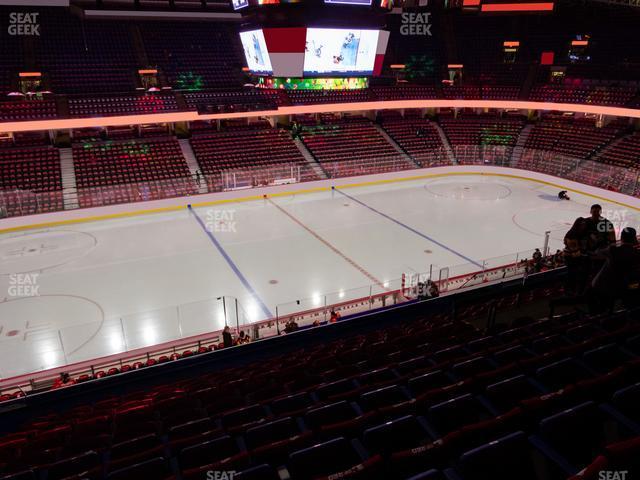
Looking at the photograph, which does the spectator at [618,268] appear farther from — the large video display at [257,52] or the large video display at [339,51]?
the large video display at [257,52]

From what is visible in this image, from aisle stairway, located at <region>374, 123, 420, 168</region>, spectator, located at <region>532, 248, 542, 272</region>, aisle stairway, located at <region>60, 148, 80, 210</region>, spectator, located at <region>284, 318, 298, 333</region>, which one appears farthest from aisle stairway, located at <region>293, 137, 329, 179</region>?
spectator, located at <region>284, 318, 298, 333</region>

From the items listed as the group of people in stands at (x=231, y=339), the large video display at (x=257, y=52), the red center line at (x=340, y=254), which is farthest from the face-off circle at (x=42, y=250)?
the large video display at (x=257, y=52)

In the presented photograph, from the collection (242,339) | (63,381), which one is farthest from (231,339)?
(63,381)

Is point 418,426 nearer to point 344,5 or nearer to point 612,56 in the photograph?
point 344,5

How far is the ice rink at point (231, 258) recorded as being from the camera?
1000 cm

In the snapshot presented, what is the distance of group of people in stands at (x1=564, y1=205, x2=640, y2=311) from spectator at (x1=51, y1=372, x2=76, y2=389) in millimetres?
8570

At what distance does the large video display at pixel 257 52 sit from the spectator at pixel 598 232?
20.6 ft

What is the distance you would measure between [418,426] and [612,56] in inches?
1374

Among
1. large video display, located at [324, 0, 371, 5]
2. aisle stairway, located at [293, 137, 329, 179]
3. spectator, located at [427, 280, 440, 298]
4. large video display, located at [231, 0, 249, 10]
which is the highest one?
large video display, located at [231, 0, 249, 10]

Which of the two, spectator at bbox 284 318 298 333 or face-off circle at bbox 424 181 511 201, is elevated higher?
spectator at bbox 284 318 298 333

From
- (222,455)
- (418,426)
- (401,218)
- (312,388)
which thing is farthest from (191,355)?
(401,218)

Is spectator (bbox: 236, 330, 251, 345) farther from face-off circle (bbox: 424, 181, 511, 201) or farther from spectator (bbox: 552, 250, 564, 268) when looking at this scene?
face-off circle (bbox: 424, 181, 511, 201)

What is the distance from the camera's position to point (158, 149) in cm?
2386

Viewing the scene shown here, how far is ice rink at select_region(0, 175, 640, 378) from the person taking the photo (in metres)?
10.0
